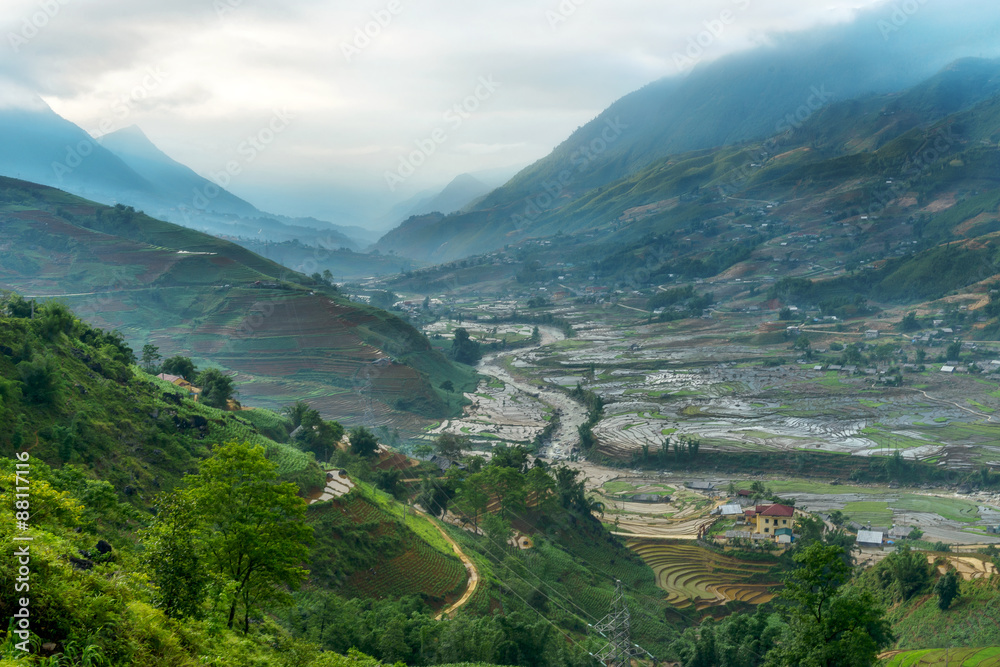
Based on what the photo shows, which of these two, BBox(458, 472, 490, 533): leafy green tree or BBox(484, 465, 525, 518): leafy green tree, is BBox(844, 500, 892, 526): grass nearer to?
BBox(484, 465, 525, 518): leafy green tree

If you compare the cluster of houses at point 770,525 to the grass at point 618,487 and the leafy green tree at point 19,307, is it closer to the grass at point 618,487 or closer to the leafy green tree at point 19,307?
the grass at point 618,487

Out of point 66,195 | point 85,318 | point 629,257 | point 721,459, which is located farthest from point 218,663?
point 629,257

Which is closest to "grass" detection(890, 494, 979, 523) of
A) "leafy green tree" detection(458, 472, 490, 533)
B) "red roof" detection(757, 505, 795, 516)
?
"red roof" detection(757, 505, 795, 516)

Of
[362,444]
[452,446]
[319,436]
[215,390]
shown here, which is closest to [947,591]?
[362,444]

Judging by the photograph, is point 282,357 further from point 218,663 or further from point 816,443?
point 218,663

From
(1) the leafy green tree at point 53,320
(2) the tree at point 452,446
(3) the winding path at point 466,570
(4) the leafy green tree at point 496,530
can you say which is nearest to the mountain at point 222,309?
(2) the tree at point 452,446
